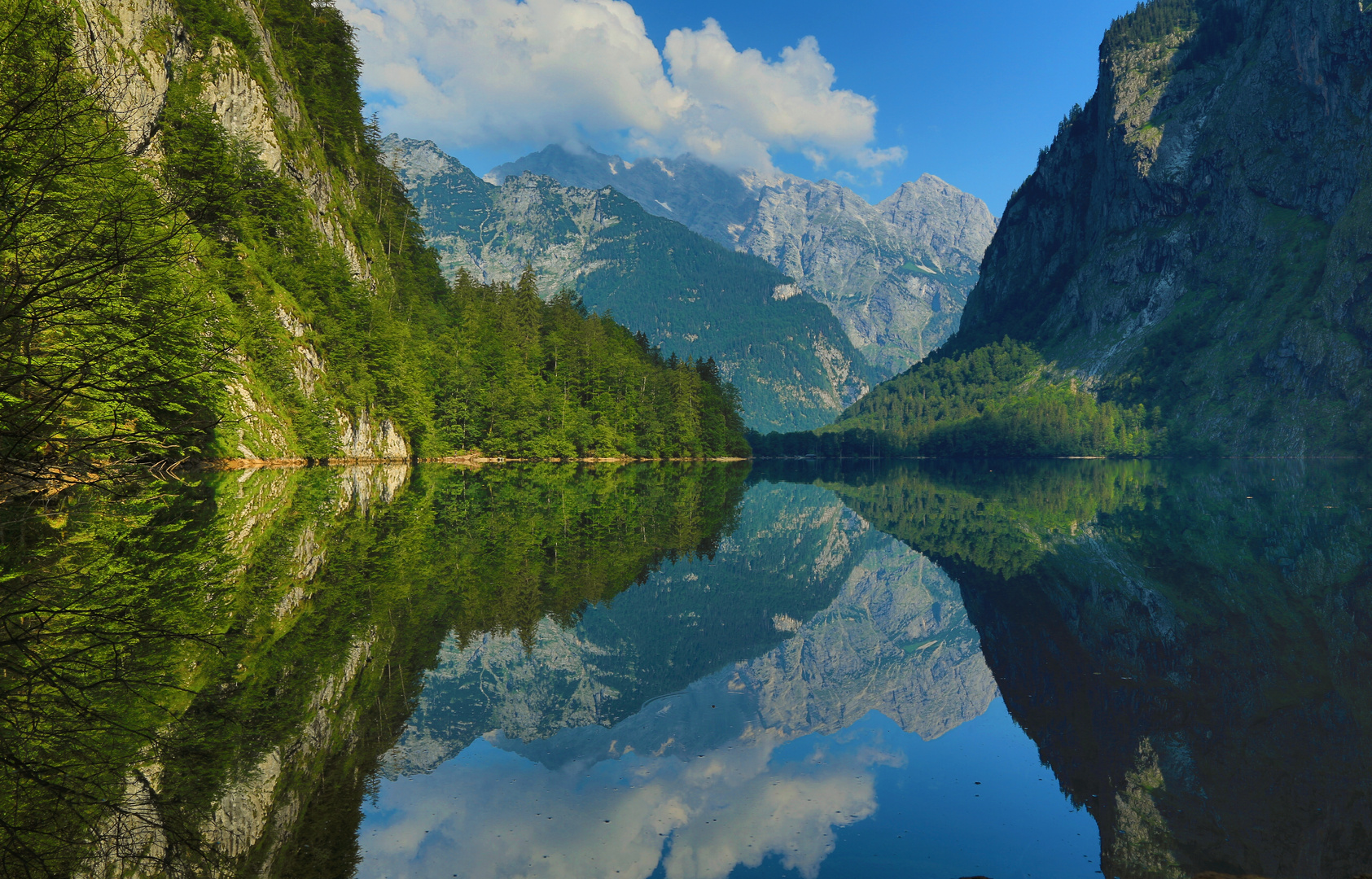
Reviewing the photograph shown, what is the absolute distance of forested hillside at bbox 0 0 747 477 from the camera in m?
23.8

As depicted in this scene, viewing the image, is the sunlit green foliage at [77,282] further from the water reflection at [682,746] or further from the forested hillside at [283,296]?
the water reflection at [682,746]

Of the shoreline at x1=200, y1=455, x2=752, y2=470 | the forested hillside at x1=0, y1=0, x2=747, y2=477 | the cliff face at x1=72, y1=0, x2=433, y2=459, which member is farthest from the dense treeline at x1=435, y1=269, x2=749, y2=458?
the cliff face at x1=72, y1=0, x2=433, y2=459

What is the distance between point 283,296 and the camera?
194 ft

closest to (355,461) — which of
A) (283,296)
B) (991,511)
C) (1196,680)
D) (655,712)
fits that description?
(283,296)

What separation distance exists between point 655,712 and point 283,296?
58.5 metres

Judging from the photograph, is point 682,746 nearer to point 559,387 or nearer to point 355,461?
point 355,461

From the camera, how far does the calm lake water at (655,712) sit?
7496 mm

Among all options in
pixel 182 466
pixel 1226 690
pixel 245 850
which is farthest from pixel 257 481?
pixel 1226 690

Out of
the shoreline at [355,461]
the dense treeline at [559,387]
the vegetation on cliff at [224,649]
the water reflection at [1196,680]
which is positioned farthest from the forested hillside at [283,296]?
the water reflection at [1196,680]

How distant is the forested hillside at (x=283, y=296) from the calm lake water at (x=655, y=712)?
415cm

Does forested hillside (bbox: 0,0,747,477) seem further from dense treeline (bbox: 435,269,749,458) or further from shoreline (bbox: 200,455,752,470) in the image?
shoreline (bbox: 200,455,752,470)

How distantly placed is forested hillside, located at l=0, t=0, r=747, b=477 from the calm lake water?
415 centimetres

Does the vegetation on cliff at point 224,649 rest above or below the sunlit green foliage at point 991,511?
below

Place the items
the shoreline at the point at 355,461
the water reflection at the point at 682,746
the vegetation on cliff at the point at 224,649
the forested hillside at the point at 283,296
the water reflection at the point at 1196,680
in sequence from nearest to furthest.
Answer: the vegetation on cliff at the point at 224,649
the water reflection at the point at 682,746
the water reflection at the point at 1196,680
the forested hillside at the point at 283,296
the shoreline at the point at 355,461
